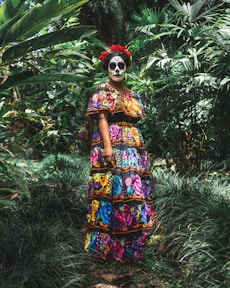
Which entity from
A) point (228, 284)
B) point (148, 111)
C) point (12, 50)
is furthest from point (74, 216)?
point (148, 111)

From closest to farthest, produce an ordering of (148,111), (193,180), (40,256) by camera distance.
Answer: (40,256), (193,180), (148,111)

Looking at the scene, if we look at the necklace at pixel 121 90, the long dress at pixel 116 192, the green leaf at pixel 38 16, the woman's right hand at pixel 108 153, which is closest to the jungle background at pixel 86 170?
the green leaf at pixel 38 16

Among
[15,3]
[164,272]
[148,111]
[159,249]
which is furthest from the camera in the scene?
[148,111]

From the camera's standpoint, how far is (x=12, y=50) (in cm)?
151

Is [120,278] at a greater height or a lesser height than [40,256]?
lesser

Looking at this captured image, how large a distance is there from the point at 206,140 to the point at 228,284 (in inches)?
128

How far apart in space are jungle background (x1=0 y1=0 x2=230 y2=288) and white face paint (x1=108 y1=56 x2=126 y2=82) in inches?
6.6

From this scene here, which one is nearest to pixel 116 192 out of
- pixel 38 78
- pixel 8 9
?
pixel 38 78

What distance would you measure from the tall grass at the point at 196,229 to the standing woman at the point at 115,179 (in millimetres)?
321

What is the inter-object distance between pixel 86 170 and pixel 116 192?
226 cm

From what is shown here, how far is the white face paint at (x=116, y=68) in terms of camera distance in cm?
273

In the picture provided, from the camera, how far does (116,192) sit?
2.66m

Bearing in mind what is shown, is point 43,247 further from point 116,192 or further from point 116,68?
point 116,68

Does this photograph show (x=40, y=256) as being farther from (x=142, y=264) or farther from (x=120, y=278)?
(x=142, y=264)
